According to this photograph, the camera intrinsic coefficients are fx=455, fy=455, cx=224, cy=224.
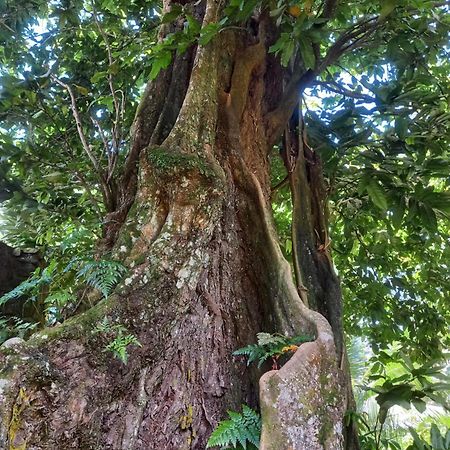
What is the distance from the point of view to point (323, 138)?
316 centimetres

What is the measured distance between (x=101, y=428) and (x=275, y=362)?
0.63m

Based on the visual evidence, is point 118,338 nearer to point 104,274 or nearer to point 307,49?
point 104,274

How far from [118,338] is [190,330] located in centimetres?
35

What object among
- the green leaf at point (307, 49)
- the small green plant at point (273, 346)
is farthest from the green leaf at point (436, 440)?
the green leaf at point (307, 49)

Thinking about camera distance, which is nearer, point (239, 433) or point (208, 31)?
point (239, 433)

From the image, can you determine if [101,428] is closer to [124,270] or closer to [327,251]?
[124,270]

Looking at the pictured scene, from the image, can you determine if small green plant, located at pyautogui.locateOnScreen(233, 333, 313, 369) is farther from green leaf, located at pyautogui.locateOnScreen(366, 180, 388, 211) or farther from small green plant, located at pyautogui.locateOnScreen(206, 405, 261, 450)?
green leaf, located at pyautogui.locateOnScreen(366, 180, 388, 211)

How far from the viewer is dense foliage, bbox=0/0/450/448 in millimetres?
2549

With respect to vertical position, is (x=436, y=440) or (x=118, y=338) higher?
(x=118, y=338)

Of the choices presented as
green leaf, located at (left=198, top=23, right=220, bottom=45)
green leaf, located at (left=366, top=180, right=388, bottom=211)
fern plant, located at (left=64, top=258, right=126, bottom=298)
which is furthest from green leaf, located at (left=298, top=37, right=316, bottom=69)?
fern plant, located at (left=64, top=258, right=126, bottom=298)

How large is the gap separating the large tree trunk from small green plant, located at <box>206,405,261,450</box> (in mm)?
136

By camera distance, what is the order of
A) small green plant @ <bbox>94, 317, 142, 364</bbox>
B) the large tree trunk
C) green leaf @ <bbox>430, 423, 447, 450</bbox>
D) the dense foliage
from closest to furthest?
the large tree trunk, small green plant @ <bbox>94, 317, 142, 364</bbox>, green leaf @ <bbox>430, 423, 447, 450</bbox>, the dense foliage

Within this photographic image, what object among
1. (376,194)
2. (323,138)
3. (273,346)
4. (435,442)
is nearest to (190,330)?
(273,346)

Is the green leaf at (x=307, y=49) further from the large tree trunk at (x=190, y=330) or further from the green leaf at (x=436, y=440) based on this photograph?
the green leaf at (x=436, y=440)
